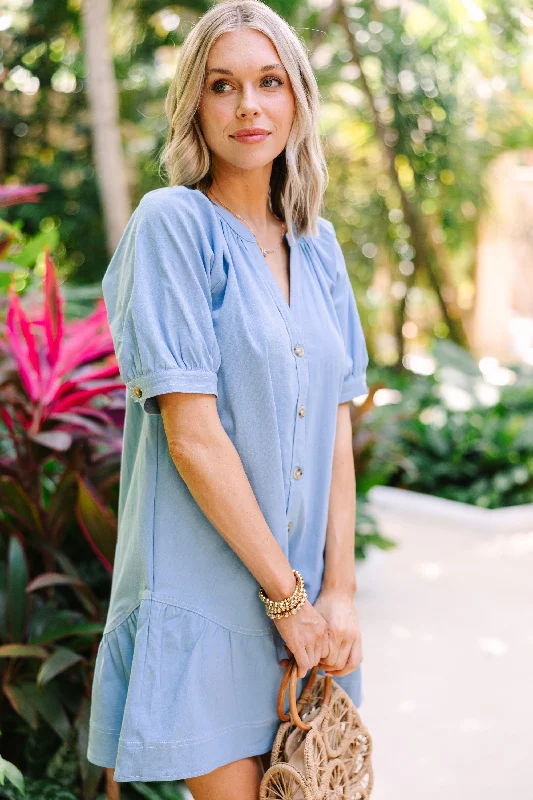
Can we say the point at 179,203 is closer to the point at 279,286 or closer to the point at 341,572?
the point at 279,286

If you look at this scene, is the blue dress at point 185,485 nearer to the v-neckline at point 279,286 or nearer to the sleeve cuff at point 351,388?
the v-neckline at point 279,286

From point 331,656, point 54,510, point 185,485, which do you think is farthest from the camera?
point 54,510

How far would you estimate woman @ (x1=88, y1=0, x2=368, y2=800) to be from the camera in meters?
1.25

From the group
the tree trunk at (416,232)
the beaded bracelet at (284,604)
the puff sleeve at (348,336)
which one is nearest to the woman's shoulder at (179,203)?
the puff sleeve at (348,336)

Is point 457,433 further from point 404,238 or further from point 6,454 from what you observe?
point 6,454

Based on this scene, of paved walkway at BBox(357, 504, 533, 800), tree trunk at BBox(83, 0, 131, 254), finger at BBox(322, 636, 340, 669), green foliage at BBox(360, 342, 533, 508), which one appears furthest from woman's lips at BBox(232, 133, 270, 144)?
tree trunk at BBox(83, 0, 131, 254)

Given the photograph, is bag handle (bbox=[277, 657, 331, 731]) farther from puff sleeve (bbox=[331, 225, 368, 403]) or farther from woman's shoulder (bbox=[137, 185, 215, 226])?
woman's shoulder (bbox=[137, 185, 215, 226])

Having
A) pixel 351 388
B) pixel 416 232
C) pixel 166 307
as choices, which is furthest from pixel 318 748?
pixel 416 232

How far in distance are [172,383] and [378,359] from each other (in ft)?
20.8

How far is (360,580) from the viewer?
146 inches

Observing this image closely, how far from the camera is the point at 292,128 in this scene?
144 centimetres

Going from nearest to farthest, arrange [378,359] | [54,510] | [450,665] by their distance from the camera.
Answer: [54,510] → [450,665] → [378,359]

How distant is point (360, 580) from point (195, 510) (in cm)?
252

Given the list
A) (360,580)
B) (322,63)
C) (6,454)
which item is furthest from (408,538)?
(322,63)
